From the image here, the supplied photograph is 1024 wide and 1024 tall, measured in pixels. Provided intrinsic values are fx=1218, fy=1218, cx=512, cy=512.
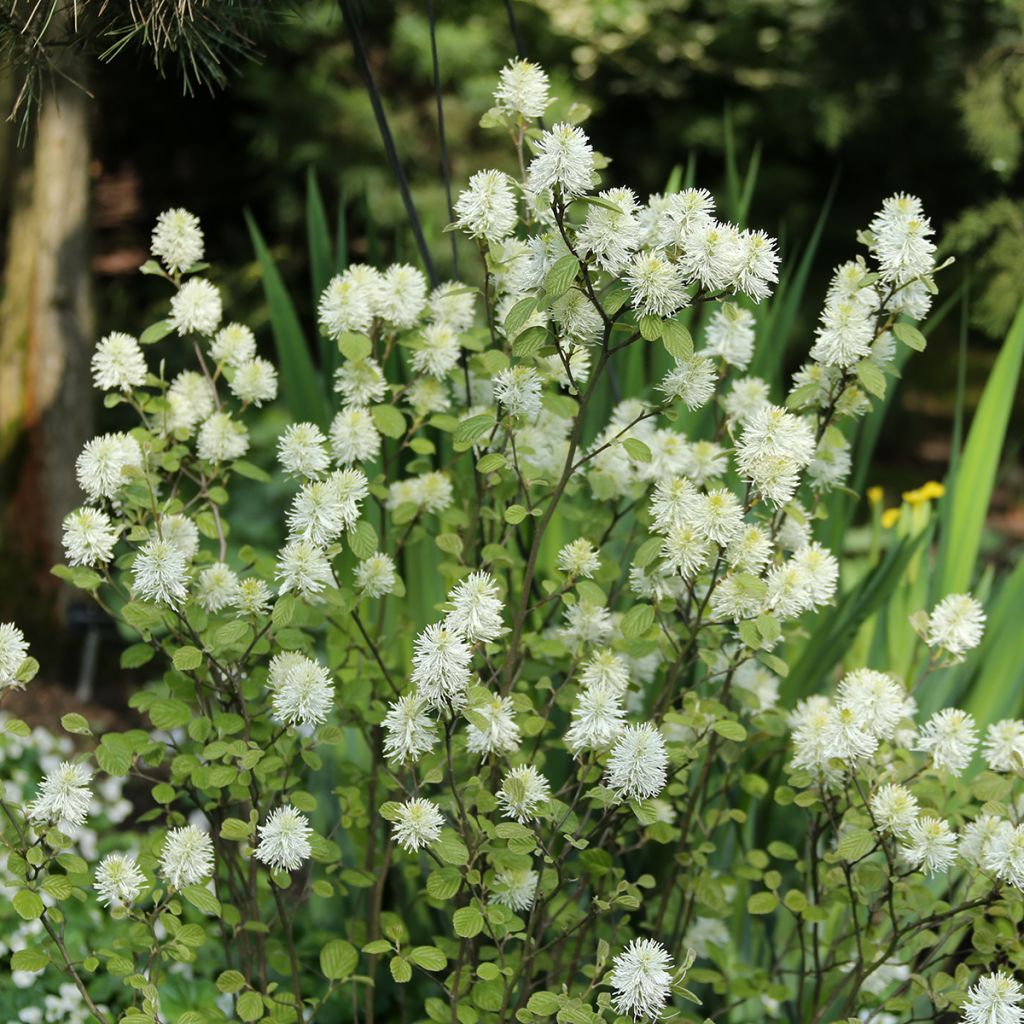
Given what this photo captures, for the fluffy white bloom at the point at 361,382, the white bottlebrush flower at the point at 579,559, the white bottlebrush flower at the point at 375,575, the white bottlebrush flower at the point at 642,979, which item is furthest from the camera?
the fluffy white bloom at the point at 361,382

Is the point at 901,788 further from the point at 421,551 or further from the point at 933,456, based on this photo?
the point at 933,456

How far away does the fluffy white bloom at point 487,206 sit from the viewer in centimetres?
147

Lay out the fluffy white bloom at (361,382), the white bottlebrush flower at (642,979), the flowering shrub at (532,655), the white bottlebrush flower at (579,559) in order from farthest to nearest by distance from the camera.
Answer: the fluffy white bloom at (361,382) → the white bottlebrush flower at (579,559) → the flowering shrub at (532,655) → the white bottlebrush flower at (642,979)

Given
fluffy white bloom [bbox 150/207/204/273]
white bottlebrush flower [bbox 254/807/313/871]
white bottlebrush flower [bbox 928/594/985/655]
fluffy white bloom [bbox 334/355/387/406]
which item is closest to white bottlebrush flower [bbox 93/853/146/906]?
white bottlebrush flower [bbox 254/807/313/871]

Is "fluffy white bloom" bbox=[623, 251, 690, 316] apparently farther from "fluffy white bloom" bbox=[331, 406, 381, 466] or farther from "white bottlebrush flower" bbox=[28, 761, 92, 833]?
"white bottlebrush flower" bbox=[28, 761, 92, 833]

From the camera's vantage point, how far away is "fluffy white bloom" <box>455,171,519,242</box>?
1.47 meters

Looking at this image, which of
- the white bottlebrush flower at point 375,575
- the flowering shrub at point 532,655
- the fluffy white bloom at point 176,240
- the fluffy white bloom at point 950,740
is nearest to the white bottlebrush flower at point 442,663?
the flowering shrub at point 532,655

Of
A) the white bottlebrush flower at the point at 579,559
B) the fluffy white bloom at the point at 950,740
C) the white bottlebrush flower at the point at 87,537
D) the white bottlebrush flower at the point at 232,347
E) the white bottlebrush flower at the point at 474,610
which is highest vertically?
the white bottlebrush flower at the point at 232,347

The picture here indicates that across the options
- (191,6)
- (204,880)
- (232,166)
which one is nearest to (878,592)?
(204,880)

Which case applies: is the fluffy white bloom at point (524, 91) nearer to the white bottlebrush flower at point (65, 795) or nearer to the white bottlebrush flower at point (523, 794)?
the white bottlebrush flower at point (523, 794)

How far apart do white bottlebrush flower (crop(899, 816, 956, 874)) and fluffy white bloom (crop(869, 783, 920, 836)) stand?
0.01m

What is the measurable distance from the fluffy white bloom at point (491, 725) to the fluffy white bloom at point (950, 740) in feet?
1.86

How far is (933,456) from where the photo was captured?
7.94 m

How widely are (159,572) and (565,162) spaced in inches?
A: 27.1
